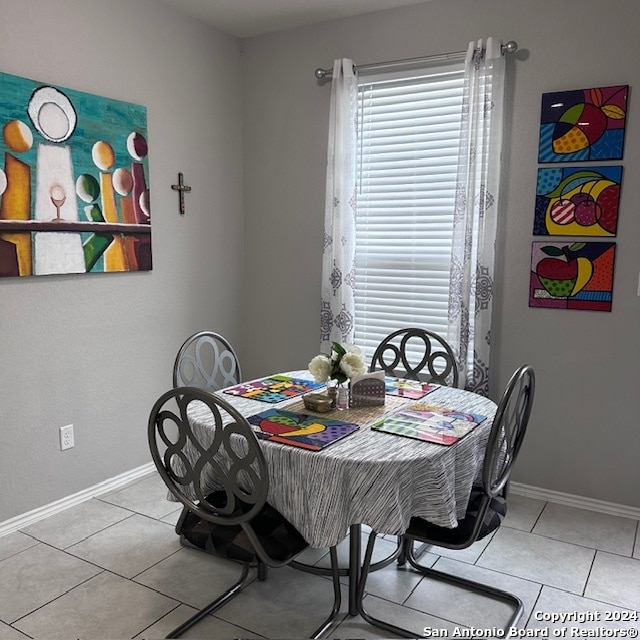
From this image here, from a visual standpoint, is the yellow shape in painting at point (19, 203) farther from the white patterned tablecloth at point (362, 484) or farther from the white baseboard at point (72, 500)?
the white patterned tablecloth at point (362, 484)

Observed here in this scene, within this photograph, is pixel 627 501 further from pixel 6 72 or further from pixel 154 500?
pixel 6 72

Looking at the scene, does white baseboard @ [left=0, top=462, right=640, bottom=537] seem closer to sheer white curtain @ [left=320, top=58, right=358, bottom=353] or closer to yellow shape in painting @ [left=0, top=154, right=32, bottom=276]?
yellow shape in painting @ [left=0, top=154, right=32, bottom=276]

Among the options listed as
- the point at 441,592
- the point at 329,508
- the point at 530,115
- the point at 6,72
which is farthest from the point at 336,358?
the point at 6,72

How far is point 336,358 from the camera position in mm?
2406

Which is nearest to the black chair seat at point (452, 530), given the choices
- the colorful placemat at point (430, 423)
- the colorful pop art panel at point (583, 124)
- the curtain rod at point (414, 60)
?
the colorful placemat at point (430, 423)

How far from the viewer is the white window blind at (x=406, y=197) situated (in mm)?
3318

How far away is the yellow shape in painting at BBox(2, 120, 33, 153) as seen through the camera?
8.76ft

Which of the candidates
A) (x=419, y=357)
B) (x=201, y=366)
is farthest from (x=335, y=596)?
(x=419, y=357)

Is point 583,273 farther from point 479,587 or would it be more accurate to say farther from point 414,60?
point 479,587

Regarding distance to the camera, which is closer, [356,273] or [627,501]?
[627,501]

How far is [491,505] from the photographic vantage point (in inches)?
87.7

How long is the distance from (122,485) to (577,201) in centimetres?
280

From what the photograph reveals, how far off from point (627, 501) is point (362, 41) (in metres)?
2.83

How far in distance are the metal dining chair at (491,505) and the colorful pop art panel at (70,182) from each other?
1.94 metres
